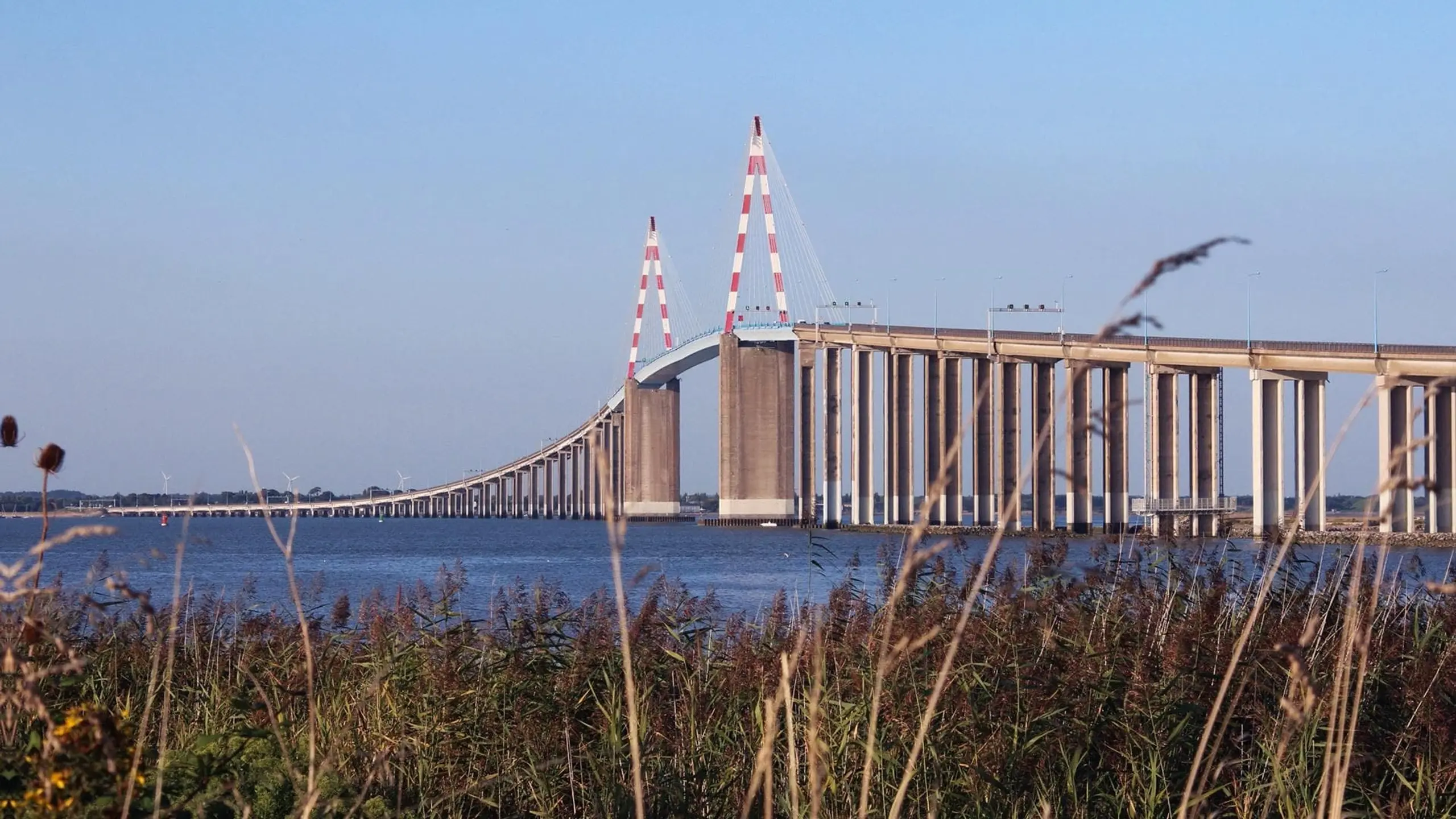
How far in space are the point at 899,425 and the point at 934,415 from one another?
1799mm

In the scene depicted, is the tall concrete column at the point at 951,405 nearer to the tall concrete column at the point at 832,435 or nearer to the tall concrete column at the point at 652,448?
the tall concrete column at the point at 832,435

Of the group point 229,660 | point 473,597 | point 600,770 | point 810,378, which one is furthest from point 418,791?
point 810,378

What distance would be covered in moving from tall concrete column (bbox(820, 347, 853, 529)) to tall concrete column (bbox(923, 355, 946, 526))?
15.7 ft

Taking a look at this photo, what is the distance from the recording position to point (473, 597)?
74.4 ft

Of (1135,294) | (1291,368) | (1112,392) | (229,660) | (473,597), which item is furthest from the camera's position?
(1112,392)

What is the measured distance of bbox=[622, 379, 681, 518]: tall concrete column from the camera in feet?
334

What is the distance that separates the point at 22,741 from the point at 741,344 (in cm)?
8327

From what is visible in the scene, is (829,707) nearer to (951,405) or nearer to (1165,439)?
(1165,439)

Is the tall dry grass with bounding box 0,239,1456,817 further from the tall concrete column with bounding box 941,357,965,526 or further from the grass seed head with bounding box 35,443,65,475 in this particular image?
the tall concrete column with bounding box 941,357,965,526

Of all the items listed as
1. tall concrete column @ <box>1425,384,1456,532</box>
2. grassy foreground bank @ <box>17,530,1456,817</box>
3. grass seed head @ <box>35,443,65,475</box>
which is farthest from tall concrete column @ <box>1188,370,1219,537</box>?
grass seed head @ <box>35,443,65,475</box>

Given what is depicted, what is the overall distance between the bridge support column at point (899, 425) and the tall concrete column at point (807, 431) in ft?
22.2

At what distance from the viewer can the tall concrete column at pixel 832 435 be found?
7969 cm

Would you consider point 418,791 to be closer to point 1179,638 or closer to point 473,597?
point 1179,638

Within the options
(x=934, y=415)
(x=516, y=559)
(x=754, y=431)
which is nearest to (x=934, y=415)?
(x=934, y=415)
